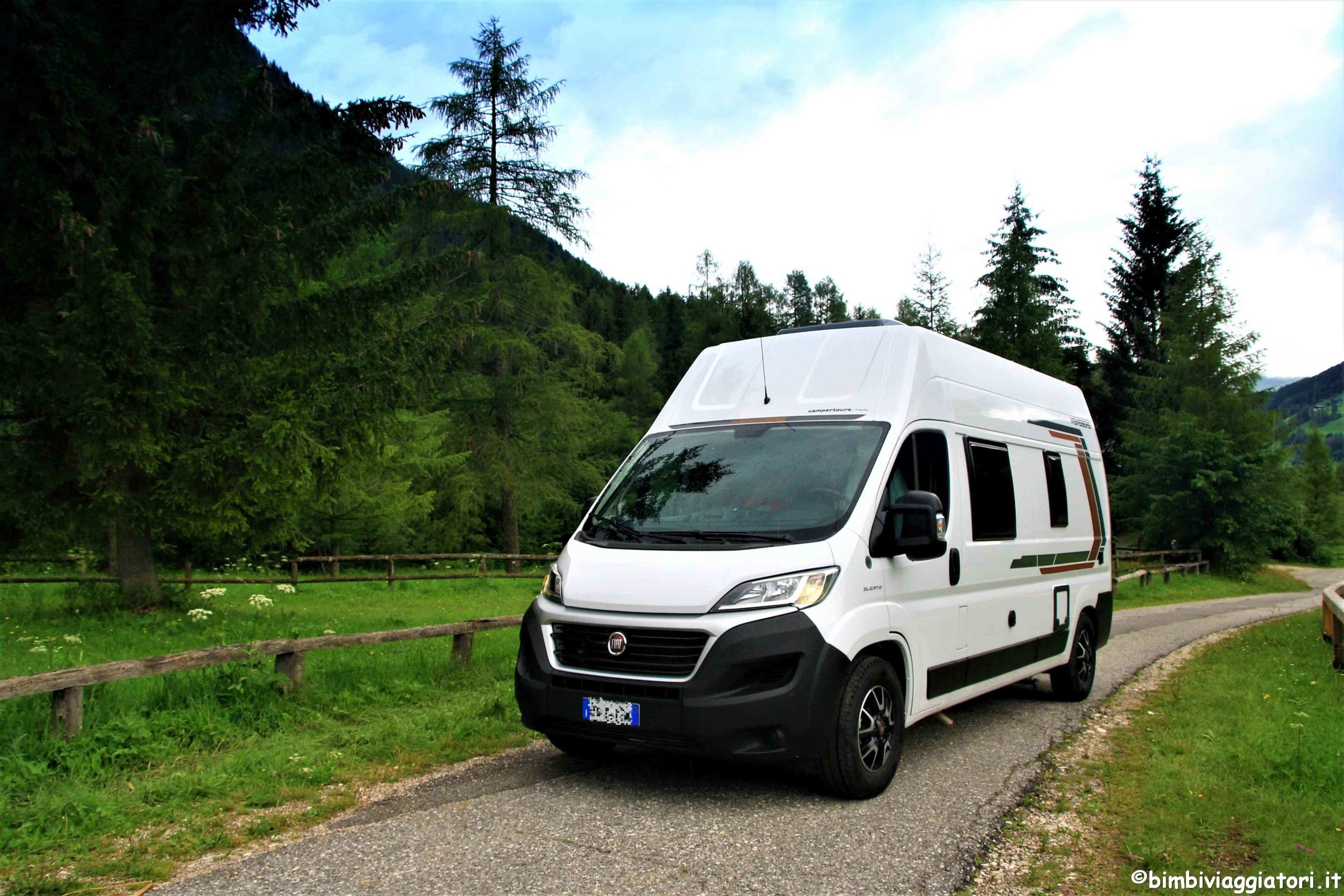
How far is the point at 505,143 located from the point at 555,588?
24351 mm

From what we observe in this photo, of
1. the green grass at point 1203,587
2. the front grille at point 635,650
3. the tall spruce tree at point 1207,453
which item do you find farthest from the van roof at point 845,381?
the tall spruce tree at point 1207,453

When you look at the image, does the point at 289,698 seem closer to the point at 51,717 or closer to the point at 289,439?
the point at 51,717

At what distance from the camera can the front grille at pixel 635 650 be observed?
193 inches

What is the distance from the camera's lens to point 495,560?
26.8 meters

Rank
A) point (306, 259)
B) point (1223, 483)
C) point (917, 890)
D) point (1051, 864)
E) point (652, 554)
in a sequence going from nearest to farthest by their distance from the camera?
point (917, 890), point (1051, 864), point (652, 554), point (306, 259), point (1223, 483)

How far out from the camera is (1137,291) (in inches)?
1815

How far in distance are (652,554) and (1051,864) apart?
2480 millimetres

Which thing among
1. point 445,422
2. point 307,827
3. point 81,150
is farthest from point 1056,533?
point 445,422

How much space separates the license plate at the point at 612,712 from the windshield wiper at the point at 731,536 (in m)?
1.00

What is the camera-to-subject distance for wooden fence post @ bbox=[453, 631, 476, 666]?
8.41 meters

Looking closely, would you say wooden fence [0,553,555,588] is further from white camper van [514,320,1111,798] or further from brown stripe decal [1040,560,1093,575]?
brown stripe decal [1040,560,1093,575]

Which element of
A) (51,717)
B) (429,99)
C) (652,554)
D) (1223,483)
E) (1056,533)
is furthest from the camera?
(1223,483)

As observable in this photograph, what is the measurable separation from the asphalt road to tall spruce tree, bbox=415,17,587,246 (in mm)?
23038

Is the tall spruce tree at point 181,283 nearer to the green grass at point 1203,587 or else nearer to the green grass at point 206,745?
the green grass at point 206,745
